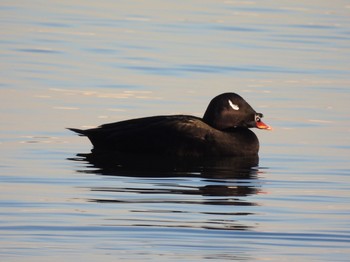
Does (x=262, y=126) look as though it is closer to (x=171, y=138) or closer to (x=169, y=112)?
(x=171, y=138)

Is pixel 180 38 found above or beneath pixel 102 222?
above

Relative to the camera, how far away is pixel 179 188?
12.0 m

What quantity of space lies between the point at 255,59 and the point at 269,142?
20.9 feet

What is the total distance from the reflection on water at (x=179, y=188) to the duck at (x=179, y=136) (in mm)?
167

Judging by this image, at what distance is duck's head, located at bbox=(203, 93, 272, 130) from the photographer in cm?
1469

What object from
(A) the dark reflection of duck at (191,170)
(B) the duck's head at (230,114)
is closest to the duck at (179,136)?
(B) the duck's head at (230,114)

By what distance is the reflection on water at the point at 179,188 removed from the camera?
34.3ft

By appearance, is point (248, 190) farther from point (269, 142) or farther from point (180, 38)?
point (180, 38)

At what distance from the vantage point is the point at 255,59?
2123 cm

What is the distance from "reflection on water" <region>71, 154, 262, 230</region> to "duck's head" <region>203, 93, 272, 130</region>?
72 centimetres

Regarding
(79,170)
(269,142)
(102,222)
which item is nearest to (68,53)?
(269,142)

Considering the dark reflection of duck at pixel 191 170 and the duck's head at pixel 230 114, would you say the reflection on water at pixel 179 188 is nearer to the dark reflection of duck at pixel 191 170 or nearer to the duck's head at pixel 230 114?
the dark reflection of duck at pixel 191 170

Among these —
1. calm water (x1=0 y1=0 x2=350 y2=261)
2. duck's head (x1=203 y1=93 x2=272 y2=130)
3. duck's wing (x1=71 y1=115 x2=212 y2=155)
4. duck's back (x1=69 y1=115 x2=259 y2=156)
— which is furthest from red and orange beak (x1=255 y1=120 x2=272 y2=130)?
duck's wing (x1=71 y1=115 x2=212 y2=155)

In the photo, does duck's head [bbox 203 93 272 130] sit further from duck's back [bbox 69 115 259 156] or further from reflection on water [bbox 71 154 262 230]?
A: reflection on water [bbox 71 154 262 230]
